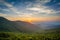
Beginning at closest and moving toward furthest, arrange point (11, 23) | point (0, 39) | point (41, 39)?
point (0, 39)
point (41, 39)
point (11, 23)

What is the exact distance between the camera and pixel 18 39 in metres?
28.2

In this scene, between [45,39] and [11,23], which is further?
[11,23]

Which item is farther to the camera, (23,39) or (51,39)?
(23,39)

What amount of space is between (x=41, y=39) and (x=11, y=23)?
2272 inches

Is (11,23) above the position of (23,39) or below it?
above

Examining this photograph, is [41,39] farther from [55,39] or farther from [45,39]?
[55,39]

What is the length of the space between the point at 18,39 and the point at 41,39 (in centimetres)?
623

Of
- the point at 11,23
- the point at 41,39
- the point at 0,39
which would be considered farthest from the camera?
the point at 11,23

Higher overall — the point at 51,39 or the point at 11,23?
the point at 11,23

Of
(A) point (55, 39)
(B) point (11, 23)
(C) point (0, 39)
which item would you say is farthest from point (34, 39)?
(B) point (11, 23)

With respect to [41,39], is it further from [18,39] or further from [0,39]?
[0,39]

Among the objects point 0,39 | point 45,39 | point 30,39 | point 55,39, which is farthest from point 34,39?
point 0,39

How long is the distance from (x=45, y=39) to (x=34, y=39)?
3.01m

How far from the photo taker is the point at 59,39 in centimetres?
2592
